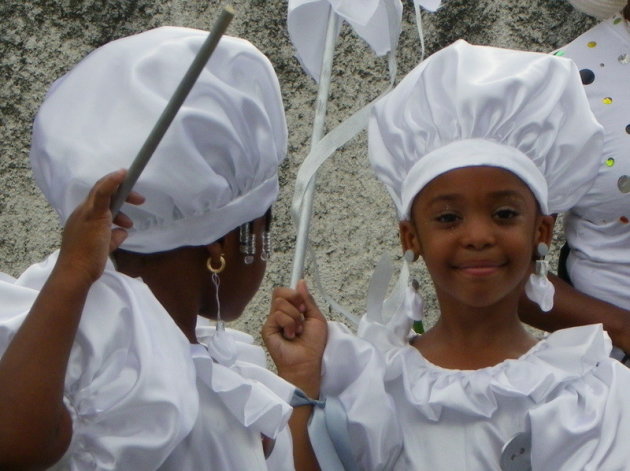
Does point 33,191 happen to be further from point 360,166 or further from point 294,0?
point 294,0

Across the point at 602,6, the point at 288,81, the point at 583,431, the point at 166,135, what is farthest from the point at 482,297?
the point at 288,81

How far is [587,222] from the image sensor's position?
254 centimetres

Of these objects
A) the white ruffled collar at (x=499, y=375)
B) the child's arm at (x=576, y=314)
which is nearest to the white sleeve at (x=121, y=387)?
the white ruffled collar at (x=499, y=375)

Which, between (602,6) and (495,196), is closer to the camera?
(495,196)

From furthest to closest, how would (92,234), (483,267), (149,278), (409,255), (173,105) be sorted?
(409,255) < (483,267) < (149,278) < (92,234) < (173,105)

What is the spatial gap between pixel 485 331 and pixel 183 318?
1.74ft

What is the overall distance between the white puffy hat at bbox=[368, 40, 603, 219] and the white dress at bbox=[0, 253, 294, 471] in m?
0.53

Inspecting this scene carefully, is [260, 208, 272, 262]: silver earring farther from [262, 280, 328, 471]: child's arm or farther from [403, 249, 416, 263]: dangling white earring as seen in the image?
[403, 249, 416, 263]: dangling white earring


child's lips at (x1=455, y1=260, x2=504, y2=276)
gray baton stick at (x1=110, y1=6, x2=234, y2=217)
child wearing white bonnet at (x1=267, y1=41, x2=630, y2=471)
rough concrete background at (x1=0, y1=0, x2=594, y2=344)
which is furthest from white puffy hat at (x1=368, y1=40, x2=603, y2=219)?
rough concrete background at (x1=0, y1=0, x2=594, y2=344)

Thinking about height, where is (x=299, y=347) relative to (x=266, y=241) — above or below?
below

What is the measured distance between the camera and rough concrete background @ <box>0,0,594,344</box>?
129 inches

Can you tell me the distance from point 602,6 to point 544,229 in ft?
1.88

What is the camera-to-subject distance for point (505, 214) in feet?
7.02

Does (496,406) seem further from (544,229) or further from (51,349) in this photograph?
(51,349)
